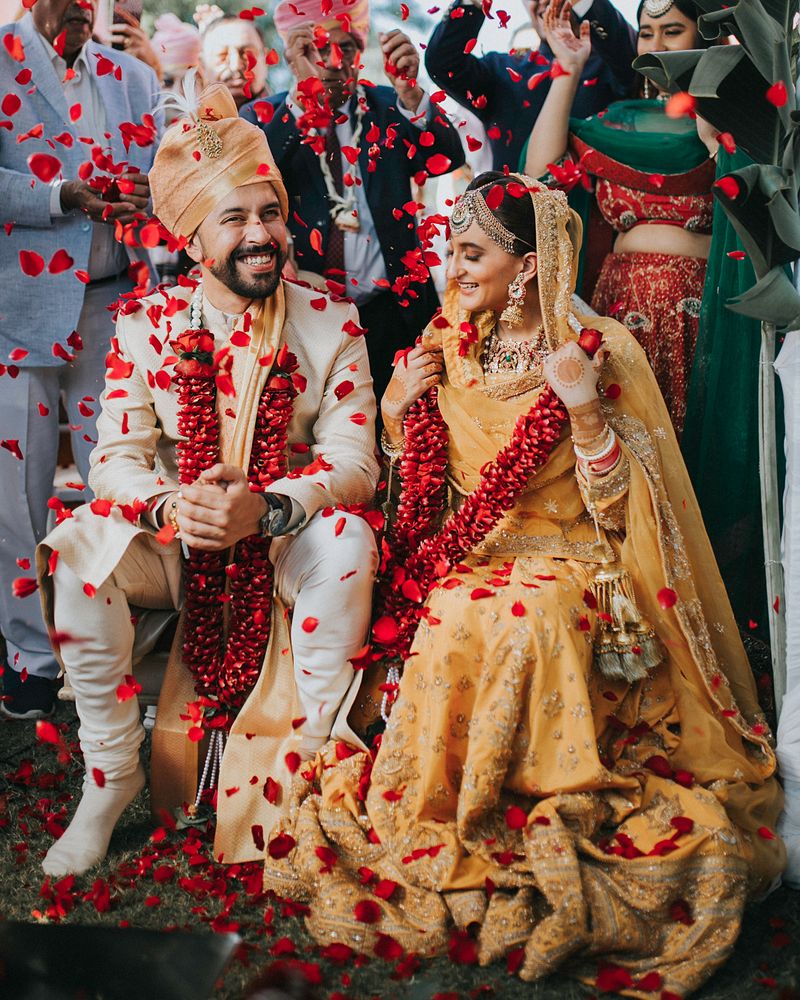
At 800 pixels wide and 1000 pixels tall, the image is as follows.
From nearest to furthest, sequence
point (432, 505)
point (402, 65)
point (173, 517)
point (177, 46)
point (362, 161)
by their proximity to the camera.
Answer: point (173, 517) → point (432, 505) → point (402, 65) → point (362, 161) → point (177, 46)

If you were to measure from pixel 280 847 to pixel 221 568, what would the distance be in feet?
2.71

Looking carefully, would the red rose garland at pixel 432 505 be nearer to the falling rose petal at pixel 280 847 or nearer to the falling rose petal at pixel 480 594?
the falling rose petal at pixel 480 594

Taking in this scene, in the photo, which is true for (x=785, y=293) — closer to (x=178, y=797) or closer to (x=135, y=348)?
(x=135, y=348)

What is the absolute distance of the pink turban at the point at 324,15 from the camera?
388 cm

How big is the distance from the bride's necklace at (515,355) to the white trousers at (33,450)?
161cm

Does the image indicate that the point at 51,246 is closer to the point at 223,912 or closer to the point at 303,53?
the point at 303,53

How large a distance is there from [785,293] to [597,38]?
5.25 feet

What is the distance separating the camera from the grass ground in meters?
2.39

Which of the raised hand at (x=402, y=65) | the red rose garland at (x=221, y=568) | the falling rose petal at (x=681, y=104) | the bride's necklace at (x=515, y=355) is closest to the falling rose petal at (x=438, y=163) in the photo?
the raised hand at (x=402, y=65)

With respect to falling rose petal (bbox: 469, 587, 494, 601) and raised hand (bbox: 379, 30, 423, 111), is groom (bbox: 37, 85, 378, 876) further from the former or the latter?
raised hand (bbox: 379, 30, 423, 111)

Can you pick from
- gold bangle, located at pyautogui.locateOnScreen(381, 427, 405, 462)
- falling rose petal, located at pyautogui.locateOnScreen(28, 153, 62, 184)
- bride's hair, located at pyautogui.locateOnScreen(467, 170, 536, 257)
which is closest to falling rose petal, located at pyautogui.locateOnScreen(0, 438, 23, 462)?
falling rose petal, located at pyautogui.locateOnScreen(28, 153, 62, 184)

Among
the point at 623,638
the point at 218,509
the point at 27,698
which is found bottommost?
the point at 27,698

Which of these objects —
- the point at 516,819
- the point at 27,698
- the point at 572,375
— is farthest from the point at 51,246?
the point at 516,819

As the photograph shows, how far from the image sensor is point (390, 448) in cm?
339
